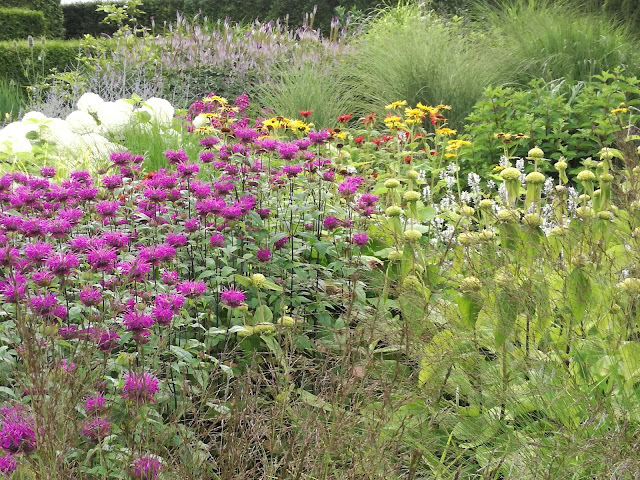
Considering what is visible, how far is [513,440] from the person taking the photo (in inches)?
71.7

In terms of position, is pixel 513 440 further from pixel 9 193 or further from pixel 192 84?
pixel 192 84

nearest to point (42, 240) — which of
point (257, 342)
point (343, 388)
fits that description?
point (257, 342)

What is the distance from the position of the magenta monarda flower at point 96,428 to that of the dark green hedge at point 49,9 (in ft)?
52.0

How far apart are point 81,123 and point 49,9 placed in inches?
532

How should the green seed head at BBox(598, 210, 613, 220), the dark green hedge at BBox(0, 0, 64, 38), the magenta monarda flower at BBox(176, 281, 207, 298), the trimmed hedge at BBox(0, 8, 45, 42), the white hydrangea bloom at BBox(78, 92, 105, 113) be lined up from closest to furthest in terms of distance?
the magenta monarda flower at BBox(176, 281, 207, 298), the green seed head at BBox(598, 210, 613, 220), the white hydrangea bloom at BBox(78, 92, 105, 113), the trimmed hedge at BBox(0, 8, 45, 42), the dark green hedge at BBox(0, 0, 64, 38)

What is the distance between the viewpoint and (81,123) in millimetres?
5254

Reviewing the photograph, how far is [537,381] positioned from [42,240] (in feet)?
5.52

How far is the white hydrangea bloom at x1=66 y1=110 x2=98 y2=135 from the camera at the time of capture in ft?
17.2

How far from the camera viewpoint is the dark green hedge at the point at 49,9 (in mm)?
16125

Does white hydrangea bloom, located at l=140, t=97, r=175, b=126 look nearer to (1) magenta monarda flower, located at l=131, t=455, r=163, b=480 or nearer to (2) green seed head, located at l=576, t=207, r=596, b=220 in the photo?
(2) green seed head, located at l=576, t=207, r=596, b=220

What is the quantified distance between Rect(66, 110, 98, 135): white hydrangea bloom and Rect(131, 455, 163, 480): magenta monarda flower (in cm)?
422

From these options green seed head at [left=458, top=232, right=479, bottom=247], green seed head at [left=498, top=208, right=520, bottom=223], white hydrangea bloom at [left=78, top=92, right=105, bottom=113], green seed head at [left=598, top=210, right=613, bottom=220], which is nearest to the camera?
green seed head at [left=498, top=208, right=520, bottom=223]

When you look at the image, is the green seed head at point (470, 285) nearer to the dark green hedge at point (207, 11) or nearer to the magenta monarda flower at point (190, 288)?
the magenta monarda flower at point (190, 288)

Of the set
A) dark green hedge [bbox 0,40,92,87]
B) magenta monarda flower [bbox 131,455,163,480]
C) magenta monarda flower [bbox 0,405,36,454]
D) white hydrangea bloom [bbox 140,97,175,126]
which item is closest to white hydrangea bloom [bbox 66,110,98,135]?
white hydrangea bloom [bbox 140,97,175,126]
